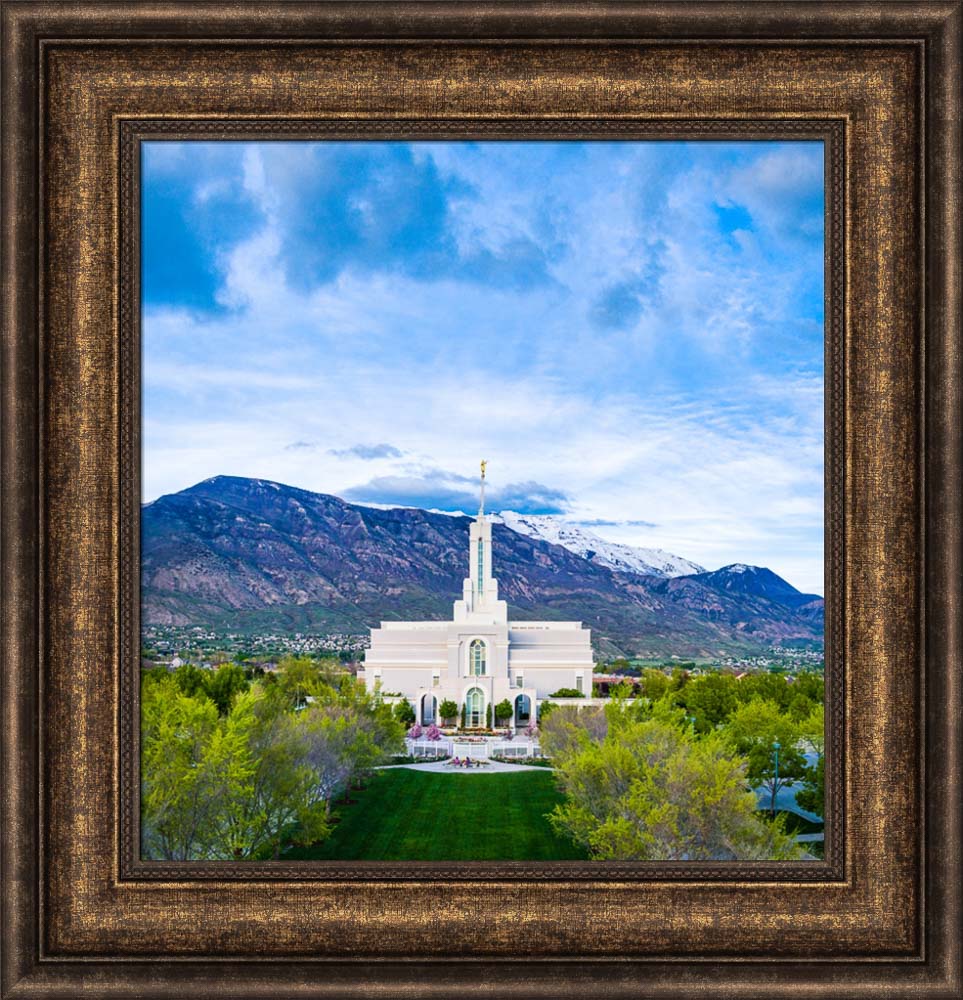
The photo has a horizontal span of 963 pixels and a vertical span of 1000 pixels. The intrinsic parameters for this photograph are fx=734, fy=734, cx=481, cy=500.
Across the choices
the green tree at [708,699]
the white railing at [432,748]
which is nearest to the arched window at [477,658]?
the white railing at [432,748]

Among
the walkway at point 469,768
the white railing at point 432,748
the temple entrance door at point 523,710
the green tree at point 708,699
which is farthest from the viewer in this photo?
the temple entrance door at point 523,710

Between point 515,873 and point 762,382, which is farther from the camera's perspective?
point 762,382

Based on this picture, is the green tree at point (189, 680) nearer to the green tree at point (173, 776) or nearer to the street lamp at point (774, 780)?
the green tree at point (173, 776)

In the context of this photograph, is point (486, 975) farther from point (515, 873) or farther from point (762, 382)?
point (762, 382)

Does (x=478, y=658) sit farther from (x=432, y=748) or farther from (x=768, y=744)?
(x=768, y=744)

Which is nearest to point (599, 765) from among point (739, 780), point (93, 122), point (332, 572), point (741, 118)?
point (739, 780)

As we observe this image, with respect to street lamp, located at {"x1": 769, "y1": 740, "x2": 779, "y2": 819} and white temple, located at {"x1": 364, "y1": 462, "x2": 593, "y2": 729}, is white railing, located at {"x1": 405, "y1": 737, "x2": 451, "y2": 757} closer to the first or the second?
white temple, located at {"x1": 364, "y1": 462, "x2": 593, "y2": 729}
